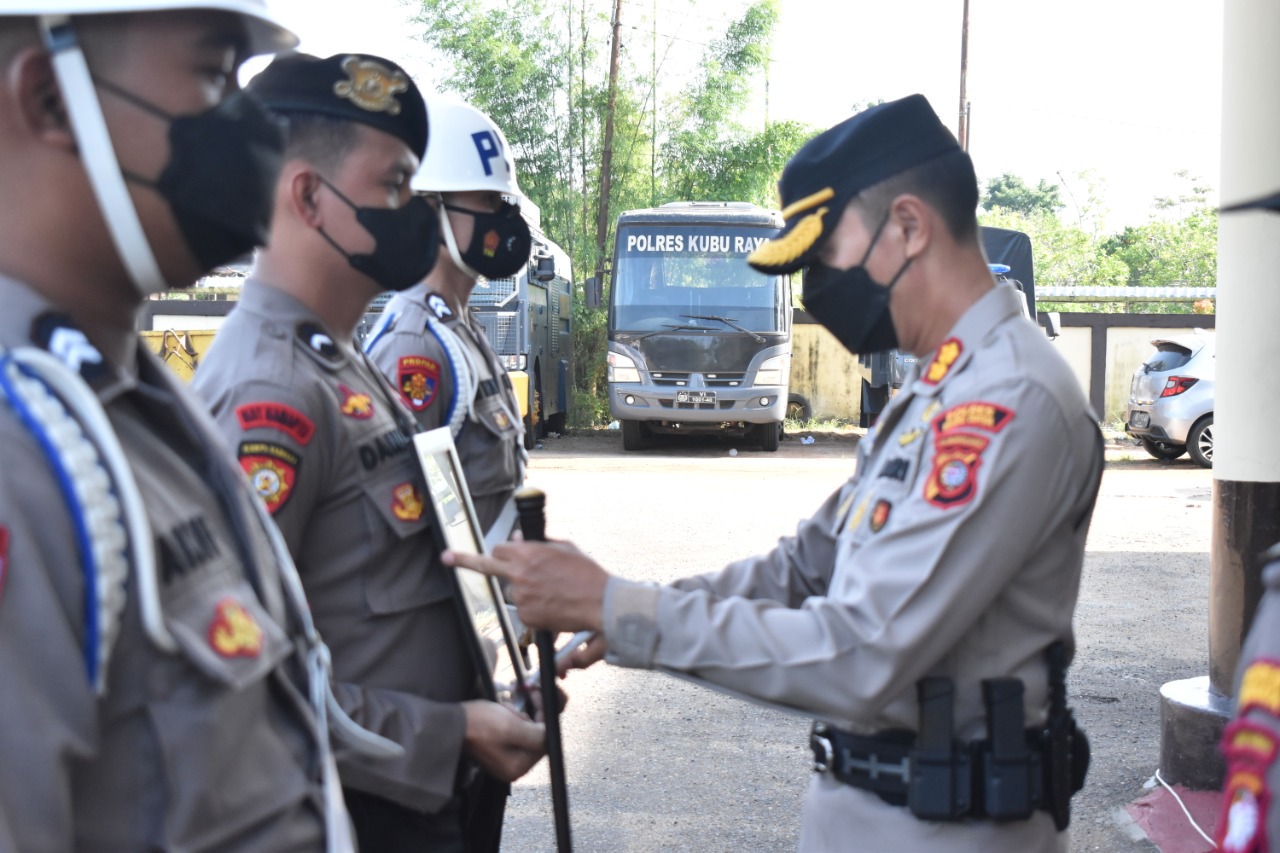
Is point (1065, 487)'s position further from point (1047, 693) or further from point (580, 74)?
point (580, 74)

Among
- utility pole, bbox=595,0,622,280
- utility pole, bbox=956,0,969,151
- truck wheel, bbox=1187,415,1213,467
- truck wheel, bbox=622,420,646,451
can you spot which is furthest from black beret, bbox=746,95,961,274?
utility pole, bbox=956,0,969,151

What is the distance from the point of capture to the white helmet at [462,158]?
12.1 feet

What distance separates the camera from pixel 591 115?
Result: 24.5m

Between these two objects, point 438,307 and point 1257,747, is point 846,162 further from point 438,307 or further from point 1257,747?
point 438,307

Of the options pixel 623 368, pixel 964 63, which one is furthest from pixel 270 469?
pixel 964 63

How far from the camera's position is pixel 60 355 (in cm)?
120

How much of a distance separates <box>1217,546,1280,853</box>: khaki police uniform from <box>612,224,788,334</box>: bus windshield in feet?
50.8

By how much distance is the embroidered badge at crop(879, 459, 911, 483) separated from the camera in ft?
6.78

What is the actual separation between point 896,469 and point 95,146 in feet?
4.48

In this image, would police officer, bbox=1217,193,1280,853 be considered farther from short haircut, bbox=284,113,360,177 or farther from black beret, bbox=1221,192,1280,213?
short haircut, bbox=284,113,360,177

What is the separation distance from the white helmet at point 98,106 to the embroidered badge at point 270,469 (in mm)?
747

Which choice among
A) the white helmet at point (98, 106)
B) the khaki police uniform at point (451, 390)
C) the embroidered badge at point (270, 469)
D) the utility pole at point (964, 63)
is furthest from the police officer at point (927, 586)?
the utility pole at point (964, 63)

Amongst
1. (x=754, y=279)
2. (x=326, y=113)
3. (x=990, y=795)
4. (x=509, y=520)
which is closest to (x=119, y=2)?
(x=326, y=113)

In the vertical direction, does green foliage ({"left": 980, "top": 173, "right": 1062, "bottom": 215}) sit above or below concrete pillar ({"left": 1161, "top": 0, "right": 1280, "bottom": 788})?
Answer: above
